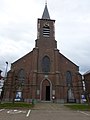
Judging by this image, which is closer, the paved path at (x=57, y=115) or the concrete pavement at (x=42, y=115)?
the concrete pavement at (x=42, y=115)

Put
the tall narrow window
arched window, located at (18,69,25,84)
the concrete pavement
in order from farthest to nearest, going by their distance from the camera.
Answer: the tall narrow window
arched window, located at (18,69,25,84)
the concrete pavement

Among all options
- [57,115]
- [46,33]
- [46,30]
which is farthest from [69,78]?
[57,115]

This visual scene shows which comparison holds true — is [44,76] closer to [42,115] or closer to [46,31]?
[46,31]

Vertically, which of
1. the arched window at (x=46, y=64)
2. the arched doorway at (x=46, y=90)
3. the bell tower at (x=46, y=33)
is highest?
the bell tower at (x=46, y=33)

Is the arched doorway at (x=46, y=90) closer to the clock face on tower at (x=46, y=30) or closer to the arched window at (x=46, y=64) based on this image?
the arched window at (x=46, y=64)

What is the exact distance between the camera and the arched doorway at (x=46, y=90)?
137 ft

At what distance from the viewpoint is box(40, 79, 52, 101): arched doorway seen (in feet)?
137

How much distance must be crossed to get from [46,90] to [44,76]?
10.1 ft

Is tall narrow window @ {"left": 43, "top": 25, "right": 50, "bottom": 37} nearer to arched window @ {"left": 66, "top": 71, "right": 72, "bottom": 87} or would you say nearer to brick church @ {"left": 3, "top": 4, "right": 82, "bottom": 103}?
brick church @ {"left": 3, "top": 4, "right": 82, "bottom": 103}

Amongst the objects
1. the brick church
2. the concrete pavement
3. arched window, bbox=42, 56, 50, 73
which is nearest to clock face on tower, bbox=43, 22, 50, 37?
the brick church

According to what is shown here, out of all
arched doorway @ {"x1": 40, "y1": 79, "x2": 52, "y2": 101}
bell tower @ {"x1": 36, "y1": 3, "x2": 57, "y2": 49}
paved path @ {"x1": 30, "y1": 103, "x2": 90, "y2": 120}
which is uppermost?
bell tower @ {"x1": 36, "y1": 3, "x2": 57, "y2": 49}

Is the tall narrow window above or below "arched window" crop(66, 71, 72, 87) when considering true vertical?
above

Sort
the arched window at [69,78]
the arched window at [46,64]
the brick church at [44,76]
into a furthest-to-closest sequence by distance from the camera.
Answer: the arched window at [69,78] → the arched window at [46,64] → the brick church at [44,76]

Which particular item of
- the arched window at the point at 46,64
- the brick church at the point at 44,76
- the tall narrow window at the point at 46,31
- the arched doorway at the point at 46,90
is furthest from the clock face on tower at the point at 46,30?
the arched doorway at the point at 46,90
